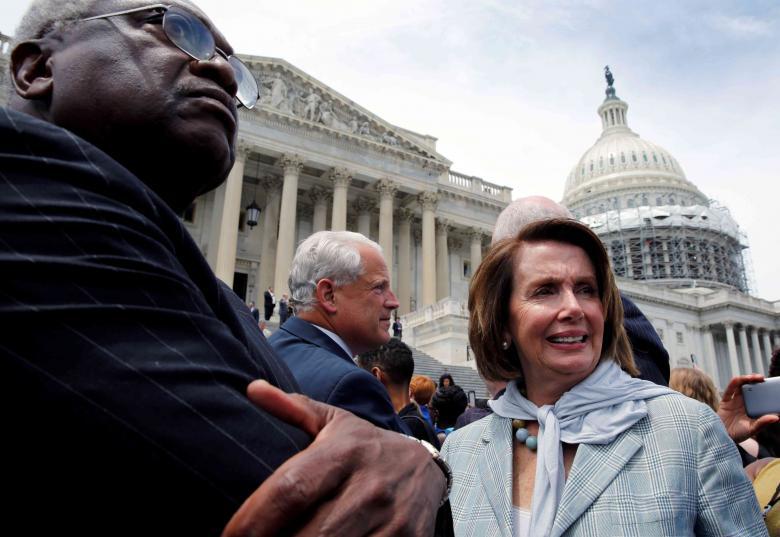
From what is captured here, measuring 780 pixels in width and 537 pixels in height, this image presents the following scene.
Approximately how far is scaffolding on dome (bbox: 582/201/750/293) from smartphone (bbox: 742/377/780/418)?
64598 mm

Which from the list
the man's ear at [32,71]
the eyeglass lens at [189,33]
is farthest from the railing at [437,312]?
the man's ear at [32,71]

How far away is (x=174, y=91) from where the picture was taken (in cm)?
166

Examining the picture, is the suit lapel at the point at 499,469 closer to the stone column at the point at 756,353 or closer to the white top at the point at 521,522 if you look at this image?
the white top at the point at 521,522

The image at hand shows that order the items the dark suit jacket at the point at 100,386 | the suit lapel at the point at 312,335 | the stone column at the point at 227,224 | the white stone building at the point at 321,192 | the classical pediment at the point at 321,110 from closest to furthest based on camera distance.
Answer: the dark suit jacket at the point at 100,386, the suit lapel at the point at 312,335, the stone column at the point at 227,224, the white stone building at the point at 321,192, the classical pediment at the point at 321,110

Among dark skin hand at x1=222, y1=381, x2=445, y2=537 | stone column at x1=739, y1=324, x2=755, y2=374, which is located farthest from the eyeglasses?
stone column at x1=739, y1=324, x2=755, y2=374

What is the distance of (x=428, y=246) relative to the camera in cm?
3256

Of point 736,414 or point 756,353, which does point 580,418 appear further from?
point 756,353

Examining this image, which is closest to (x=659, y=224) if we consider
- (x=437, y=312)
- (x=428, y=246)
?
(x=428, y=246)

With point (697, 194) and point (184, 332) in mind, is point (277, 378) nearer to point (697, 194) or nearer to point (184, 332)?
point (184, 332)

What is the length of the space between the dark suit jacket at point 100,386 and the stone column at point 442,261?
111 ft

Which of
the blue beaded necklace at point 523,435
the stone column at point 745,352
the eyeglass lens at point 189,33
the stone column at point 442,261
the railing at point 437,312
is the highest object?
the stone column at point 442,261

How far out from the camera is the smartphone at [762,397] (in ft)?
10.1

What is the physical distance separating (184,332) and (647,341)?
10.5ft

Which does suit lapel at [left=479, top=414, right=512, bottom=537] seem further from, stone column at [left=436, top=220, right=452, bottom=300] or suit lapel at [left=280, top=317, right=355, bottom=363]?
stone column at [left=436, top=220, right=452, bottom=300]
